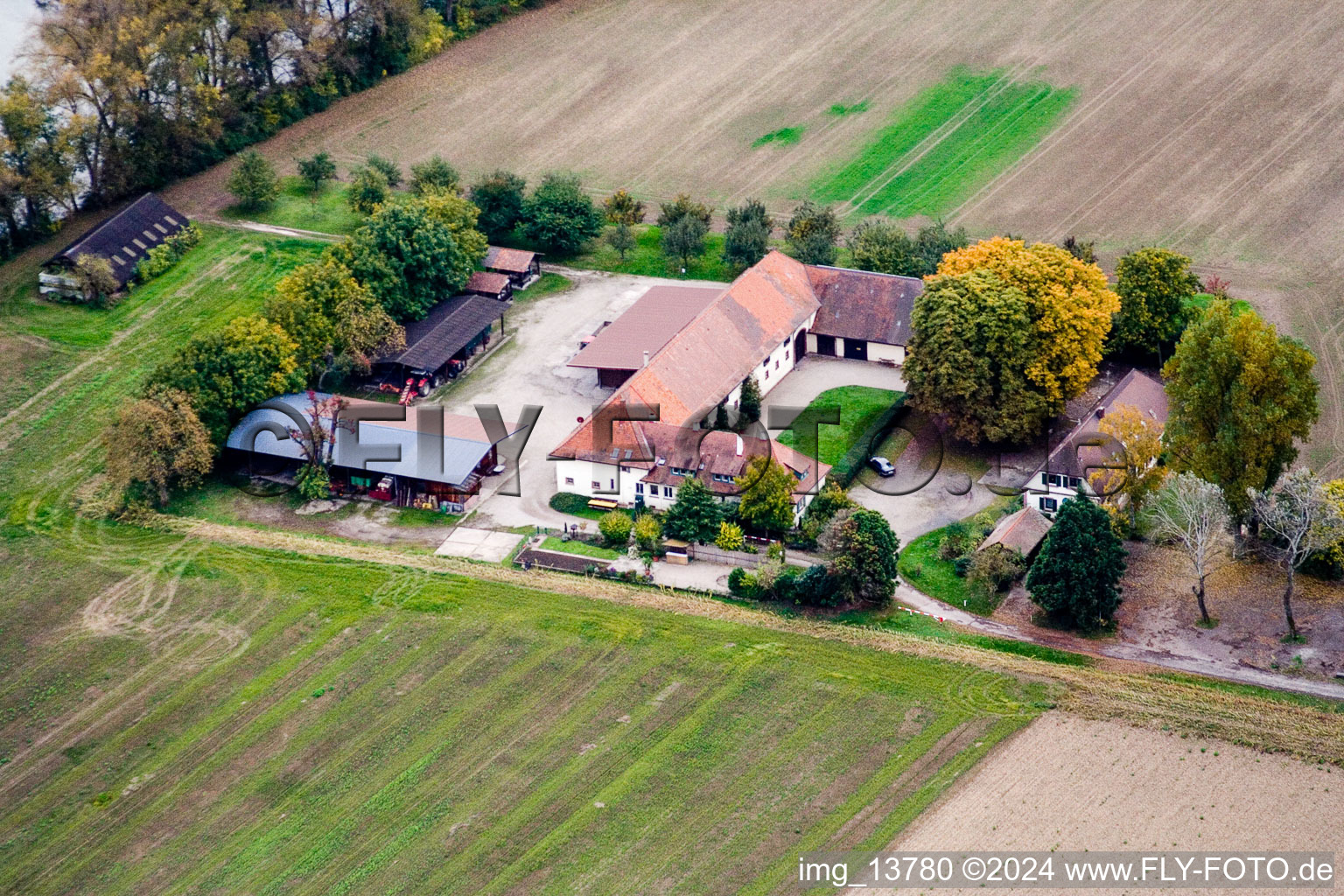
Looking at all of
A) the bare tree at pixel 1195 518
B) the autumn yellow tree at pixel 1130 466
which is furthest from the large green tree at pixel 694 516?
the bare tree at pixel 1195 518

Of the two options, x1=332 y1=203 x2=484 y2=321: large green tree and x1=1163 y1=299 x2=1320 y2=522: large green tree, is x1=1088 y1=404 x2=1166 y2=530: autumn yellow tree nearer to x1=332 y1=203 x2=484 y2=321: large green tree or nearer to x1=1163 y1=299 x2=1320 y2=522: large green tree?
x1=1163 y1=299 x2=1320 y2=522: large green tree

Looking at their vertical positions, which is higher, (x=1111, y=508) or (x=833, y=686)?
(x=1111, y=508)

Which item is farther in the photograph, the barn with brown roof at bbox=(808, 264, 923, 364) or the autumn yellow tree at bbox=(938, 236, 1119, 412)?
the barn with brown roof at bbox=(808, 264, 923, 364)

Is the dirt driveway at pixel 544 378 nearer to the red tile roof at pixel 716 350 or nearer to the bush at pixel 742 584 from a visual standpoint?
the red tile roof at pixel 716 350

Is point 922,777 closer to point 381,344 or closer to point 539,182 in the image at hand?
point 381,344

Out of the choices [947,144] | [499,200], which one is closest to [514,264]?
[499,200]

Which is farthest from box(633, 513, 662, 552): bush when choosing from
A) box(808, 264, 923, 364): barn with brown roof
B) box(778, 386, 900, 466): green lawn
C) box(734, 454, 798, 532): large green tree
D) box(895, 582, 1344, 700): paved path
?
box(808, 264, 923, 364): barn with brown roof

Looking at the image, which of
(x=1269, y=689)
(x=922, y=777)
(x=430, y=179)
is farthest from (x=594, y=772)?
(x=430, y=179)
